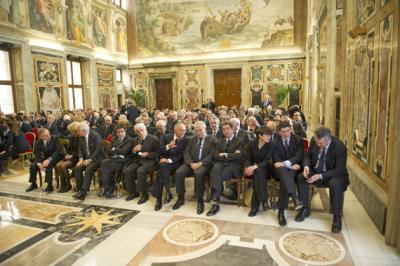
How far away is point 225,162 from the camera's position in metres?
4.58

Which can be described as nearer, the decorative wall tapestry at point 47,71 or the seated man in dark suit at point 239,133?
the seated man in dark suit at point 239,133

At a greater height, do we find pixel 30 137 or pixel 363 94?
pixel 363 94

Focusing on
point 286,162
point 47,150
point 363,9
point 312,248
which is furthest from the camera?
point 47,150

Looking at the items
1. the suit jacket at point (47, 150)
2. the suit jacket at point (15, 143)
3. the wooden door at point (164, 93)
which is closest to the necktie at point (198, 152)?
the suit jacket at point (47, 150)

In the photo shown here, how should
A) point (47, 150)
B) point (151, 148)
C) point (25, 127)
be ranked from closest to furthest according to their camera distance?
point (151, 148)
point (47, 150)
point (25, 127)

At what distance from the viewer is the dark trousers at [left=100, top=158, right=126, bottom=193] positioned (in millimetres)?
5098

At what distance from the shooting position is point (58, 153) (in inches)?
221

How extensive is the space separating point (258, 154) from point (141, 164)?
83.7 inches

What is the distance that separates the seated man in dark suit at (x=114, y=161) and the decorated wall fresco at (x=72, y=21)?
8.29m

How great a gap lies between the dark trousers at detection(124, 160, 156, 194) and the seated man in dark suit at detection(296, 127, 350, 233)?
2.51 meters

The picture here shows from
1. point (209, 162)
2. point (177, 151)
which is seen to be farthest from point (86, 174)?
point (209, 162)

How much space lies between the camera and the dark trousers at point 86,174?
5.11 m

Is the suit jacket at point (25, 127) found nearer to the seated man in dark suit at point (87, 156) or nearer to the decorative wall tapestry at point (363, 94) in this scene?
the seated man in dark suit at point (87, 156)

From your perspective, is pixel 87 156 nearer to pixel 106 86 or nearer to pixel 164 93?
pixel 106 86
